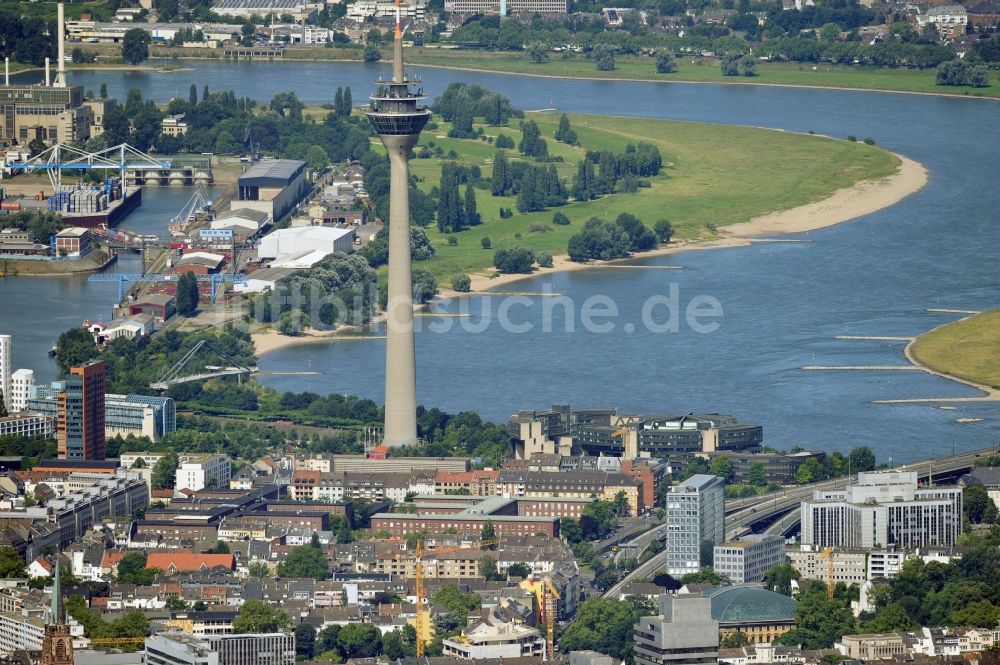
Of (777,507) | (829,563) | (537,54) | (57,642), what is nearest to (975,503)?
(777,507)

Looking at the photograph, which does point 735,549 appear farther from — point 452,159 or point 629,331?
point 452,159

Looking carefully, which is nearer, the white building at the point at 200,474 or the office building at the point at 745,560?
the office building at the point at 745,560

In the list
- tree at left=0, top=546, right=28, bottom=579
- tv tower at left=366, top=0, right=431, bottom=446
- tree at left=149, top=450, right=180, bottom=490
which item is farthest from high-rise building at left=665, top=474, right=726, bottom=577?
tree at left=0, top=546, right=28, bottom=579

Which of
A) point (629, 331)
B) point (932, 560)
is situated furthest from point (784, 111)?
point (932, 560)

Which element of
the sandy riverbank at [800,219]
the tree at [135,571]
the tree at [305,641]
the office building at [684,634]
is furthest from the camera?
the sandy riverbank at [800,219]

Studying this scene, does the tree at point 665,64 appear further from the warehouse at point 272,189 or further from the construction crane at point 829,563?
the construction crane at point 829,563

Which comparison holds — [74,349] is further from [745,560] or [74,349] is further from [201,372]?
[745,560]

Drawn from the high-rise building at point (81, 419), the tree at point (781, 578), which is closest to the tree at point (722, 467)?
the tree at point (781, 578)

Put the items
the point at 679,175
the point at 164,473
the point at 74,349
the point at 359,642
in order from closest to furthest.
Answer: the point at 359,642
the point at 164,473
the point at 74,349
the point at 679,175
